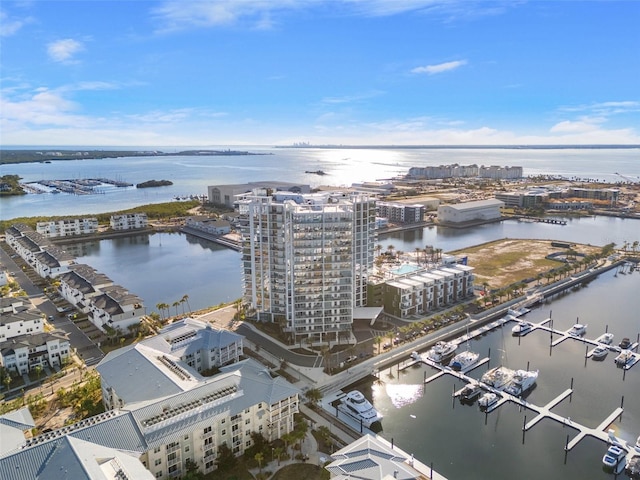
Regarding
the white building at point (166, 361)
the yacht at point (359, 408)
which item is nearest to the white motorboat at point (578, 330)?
the yacht at point (359, 408)

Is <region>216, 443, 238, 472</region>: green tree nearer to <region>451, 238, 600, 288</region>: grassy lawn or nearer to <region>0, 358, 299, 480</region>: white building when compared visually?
<region>0, 358, 299, 480</region>: white building

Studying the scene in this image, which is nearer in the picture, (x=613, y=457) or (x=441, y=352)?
(x=613, y=457)

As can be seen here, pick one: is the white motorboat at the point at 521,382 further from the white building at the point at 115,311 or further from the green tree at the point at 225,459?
the white building at the point at 115,311

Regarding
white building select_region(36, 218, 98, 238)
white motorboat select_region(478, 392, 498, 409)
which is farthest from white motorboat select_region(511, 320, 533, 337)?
white building select_region(36, 218, 98, 238)

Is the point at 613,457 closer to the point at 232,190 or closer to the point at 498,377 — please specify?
the point at 498,377

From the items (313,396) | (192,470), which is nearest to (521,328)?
(313,396)

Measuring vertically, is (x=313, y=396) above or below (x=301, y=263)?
below

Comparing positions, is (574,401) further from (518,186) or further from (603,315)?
(518,186)
